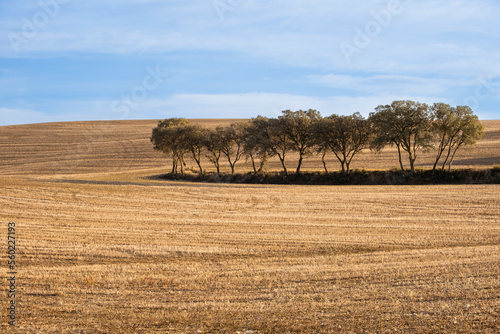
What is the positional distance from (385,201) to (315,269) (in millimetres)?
22604

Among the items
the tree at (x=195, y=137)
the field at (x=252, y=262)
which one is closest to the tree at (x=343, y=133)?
the tree at (x=195, y=137)

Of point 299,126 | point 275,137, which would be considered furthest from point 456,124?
point 275,137

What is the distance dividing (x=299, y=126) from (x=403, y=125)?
1486 centimetres

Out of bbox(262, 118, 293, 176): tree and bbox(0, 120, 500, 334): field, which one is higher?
bbox(262, 118, 293, 176): tree

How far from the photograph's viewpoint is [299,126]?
2603 inches

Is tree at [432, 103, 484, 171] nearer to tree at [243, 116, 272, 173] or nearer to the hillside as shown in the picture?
the hillside

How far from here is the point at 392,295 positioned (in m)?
10.8

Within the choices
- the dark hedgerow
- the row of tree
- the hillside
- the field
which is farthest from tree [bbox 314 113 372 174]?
the field

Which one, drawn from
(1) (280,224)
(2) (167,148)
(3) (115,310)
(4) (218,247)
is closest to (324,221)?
(1) (280,224)

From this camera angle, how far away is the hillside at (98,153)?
7456cm

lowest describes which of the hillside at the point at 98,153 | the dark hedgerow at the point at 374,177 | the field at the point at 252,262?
the field at the point at 252,262

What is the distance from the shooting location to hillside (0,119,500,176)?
2936 inches

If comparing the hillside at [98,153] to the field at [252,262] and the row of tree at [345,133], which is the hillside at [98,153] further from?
the field at [252,262]

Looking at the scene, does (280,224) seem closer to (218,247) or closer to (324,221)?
(324,221)
